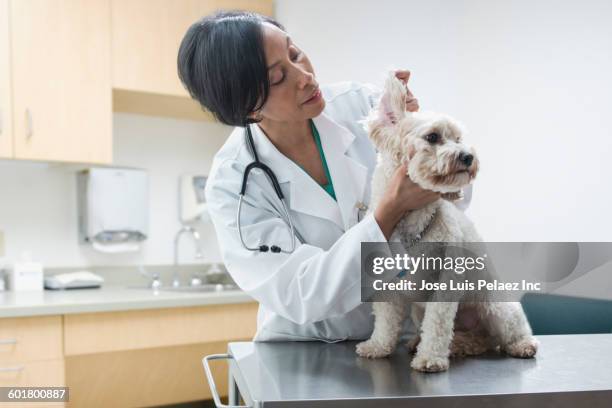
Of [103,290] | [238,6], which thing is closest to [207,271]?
[103,290]

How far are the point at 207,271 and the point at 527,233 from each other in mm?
1662

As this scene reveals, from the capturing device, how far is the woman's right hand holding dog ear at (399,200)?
86 centimetres

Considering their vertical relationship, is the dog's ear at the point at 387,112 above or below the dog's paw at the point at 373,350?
above

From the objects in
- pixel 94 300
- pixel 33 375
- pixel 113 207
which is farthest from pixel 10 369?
pixel 113 207

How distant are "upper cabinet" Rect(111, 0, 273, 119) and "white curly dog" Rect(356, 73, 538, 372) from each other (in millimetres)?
1836

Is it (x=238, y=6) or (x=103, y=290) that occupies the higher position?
(x=238, y=6)

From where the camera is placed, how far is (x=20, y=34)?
7.30ft

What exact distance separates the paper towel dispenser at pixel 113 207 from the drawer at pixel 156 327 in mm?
599

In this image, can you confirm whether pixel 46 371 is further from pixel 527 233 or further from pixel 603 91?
pixel 603 91

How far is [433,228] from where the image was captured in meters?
0.89

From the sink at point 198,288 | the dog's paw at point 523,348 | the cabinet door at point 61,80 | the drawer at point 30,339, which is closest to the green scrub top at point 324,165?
the dog's paw at point 523,348

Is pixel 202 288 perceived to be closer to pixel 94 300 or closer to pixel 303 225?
pixel 94 300

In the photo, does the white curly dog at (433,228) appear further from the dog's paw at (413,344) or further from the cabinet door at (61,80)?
the cabinet door at (61,80)

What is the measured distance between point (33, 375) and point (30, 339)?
14 cm
